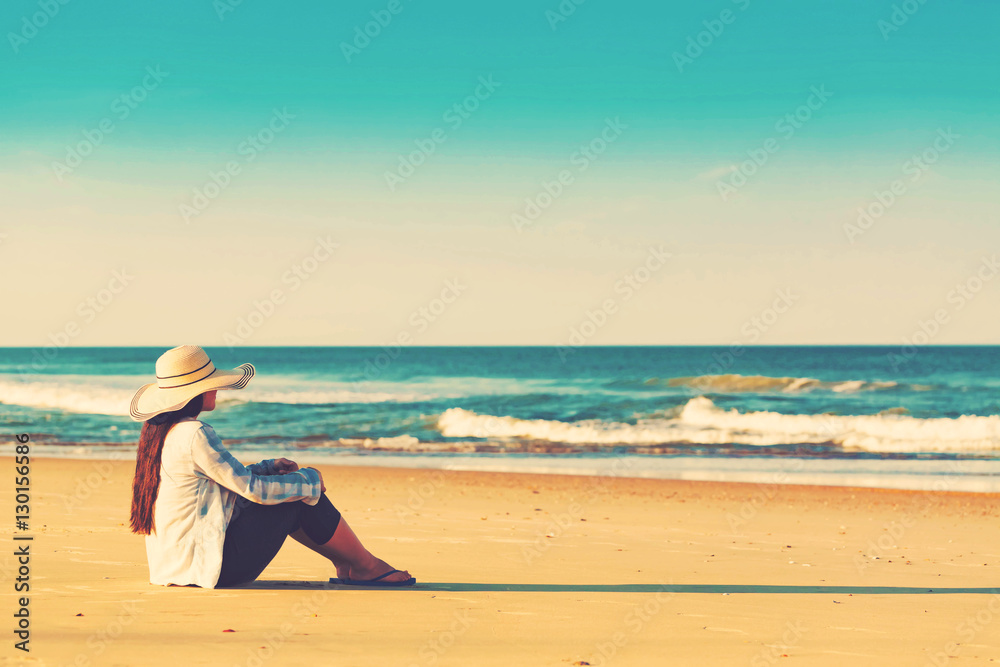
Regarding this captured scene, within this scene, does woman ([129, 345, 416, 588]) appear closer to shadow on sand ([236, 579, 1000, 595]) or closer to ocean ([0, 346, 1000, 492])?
shadow on sand ([236, 579, 1000, 595])

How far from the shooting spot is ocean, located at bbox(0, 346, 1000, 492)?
48.8 feet

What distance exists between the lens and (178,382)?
170 inches

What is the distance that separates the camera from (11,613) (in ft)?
14.2

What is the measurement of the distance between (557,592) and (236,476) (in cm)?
215

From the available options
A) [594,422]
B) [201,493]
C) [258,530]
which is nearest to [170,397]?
[201,493]

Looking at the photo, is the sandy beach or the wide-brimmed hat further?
the wide-brimmed hat

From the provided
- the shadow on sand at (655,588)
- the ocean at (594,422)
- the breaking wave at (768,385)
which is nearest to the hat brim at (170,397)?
the shadow on sand at (655,588)

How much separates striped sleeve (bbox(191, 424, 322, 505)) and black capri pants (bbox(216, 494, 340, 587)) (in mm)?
156

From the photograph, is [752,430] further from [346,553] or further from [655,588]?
[346,553]

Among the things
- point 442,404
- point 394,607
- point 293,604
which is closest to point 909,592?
point 394,607

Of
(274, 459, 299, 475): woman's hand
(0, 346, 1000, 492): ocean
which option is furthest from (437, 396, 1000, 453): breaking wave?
(274, 459, 299, 475): woman's hand

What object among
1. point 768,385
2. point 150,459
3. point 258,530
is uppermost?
point 768,385

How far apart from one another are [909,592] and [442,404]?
23.8 m

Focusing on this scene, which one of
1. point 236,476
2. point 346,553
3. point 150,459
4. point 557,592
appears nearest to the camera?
point 236,476
